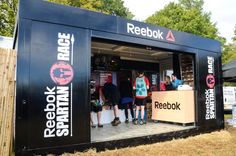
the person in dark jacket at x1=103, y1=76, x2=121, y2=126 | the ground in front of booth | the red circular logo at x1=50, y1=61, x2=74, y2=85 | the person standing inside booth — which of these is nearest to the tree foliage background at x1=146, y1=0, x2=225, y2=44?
the person standing inside booth

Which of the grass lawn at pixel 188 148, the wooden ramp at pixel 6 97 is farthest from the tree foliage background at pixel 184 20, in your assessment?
the wooden ramp at pixel 6 97

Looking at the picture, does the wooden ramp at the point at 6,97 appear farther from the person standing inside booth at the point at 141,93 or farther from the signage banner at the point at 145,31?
the person standing inside booth at the point at 141,93

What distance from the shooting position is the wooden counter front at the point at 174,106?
22.5 feet

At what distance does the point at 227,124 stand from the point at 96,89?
508 centimetres

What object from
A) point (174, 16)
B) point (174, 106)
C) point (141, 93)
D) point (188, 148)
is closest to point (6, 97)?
point (188, 148)

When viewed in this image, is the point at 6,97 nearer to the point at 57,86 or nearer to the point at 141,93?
the point at 57,86

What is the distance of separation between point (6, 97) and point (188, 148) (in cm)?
389

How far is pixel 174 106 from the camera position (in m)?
7.25

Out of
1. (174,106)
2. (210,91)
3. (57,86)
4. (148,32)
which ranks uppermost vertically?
(148,32)

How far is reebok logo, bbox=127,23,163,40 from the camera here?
554 cm

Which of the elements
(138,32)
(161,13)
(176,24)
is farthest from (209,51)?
(161,13)

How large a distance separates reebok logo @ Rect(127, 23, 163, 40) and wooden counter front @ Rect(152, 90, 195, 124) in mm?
2005

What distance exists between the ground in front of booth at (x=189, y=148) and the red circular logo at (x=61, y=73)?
1.32 metres

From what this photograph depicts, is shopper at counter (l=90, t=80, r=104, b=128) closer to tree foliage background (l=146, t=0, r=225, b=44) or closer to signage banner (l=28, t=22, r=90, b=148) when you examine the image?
signage banner (l=28, t=22, r=90, b=148)
